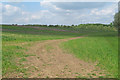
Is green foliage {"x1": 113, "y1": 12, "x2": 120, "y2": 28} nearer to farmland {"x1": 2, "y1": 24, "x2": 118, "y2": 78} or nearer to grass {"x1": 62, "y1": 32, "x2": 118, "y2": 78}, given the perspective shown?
grass {"x1": 62, "y1": 32, "x2": 118, "y2": 78}

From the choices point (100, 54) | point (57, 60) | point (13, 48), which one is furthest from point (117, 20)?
point (13, 48)

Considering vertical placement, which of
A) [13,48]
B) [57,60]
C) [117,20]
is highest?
[117,20]

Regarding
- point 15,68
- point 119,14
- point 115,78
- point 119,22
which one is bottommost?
point 115,78

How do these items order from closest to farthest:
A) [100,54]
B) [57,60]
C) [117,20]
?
[57,60]
[100,54]
[117,20]

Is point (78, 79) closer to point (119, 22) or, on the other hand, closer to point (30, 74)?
point (30, 74)

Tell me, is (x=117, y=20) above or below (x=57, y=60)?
above

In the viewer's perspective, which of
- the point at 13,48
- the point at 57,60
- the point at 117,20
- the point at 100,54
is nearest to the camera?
the point at 57,60

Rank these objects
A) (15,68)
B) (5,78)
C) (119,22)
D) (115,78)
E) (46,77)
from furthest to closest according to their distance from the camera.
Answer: (119,22) < (15,68) < (115,78) < (46,77) < (5,78)

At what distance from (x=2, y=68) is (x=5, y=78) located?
1597 mm

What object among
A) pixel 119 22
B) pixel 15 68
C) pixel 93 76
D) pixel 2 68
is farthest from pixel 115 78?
pixel 119 22

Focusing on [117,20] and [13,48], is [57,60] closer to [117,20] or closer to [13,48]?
[13,48]

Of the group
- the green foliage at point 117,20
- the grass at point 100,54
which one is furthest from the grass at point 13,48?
the green foliage at point 117,20

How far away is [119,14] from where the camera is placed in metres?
39.3

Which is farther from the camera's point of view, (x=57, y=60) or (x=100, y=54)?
(x=100, y=54)
